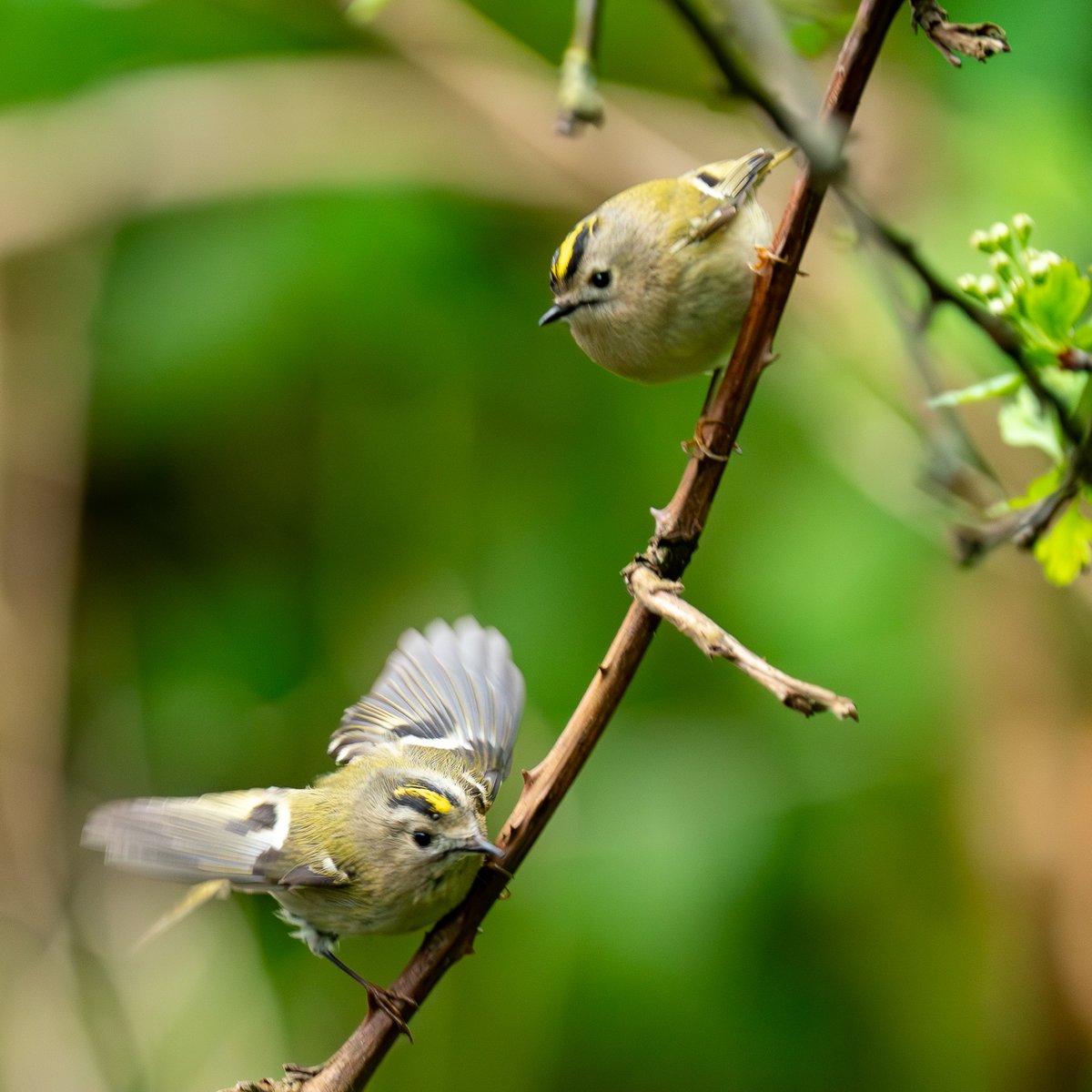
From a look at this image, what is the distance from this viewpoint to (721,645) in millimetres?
1463

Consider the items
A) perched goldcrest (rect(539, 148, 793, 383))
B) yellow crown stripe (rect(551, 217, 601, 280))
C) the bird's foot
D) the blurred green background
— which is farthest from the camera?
the blurred green background

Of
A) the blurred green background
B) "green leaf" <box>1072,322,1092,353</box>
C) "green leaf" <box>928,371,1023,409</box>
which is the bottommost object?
the blurred green background

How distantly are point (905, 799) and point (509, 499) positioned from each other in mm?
1558

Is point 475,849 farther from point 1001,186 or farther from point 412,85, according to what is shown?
point 412,85

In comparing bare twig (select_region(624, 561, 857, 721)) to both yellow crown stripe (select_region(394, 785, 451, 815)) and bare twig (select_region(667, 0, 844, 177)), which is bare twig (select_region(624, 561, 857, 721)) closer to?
bare twig (select_region(667, 0, 844, 177))

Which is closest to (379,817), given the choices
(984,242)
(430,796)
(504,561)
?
(430,796)

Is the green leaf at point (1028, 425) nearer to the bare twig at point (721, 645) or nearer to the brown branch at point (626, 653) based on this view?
the brown branch at point (626, 653)

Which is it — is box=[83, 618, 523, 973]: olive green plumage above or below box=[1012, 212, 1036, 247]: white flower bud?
below

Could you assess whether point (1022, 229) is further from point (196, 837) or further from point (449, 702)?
point (196, 837)

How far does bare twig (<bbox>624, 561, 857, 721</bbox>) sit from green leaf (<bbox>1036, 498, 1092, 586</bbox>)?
34 centimetres

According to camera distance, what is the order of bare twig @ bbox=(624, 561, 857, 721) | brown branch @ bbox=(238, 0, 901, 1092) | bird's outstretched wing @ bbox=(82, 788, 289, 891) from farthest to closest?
1. bird's outstretched wing @ bbox=(82, 788, 289, 891)
2. brown branch @ bbox=(238, 0, 901, 1092)
3. bare twig @ bbox=(624, 561, 857, 721)

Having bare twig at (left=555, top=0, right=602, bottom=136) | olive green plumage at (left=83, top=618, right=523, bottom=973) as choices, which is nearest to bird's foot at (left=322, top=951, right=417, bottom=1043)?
olive green plumage at (left=83, top=618, right=523, bottom=973)

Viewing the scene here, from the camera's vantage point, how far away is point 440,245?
4.35 meters

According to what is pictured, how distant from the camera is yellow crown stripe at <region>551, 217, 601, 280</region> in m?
2.59
